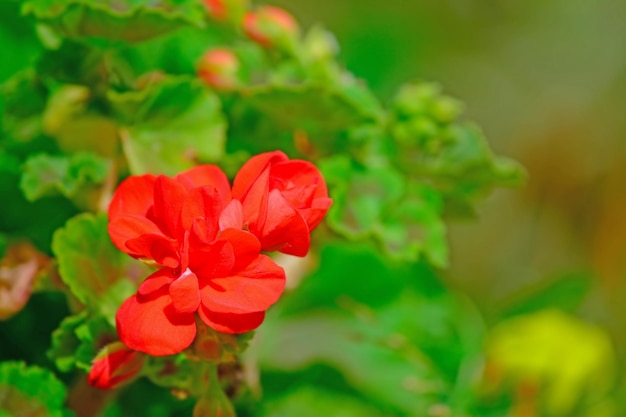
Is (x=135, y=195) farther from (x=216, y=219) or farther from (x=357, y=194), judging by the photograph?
(x=357, y=194)

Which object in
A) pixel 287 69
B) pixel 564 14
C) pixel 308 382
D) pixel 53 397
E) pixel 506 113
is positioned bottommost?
pixel 53 397

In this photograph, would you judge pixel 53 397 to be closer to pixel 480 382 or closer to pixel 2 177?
pixel 2 177

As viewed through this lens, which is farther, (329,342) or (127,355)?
(329,342)

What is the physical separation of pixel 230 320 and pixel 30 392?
151 mm

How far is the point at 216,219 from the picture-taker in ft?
1.14

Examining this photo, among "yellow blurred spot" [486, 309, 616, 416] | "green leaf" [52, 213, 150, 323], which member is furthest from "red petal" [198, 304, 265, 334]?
"yellow blurred spot" [486, 309, 616, 416]

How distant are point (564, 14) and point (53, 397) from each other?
117 cm

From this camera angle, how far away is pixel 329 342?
0.62 m

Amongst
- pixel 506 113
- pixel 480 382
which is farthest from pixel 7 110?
pixel 506 113

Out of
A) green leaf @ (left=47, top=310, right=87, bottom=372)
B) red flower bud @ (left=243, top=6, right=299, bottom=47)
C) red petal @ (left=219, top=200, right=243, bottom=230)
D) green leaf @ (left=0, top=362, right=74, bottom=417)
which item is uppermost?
red flower bud @ (left=243, top=6, right=299, bottom=47)

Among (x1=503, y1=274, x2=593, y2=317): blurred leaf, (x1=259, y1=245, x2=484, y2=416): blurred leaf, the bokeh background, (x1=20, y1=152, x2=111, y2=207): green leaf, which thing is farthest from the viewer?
the bokeh background

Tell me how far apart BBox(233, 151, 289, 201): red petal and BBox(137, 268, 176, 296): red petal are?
0.04m

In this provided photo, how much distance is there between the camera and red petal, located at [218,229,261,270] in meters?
0.34

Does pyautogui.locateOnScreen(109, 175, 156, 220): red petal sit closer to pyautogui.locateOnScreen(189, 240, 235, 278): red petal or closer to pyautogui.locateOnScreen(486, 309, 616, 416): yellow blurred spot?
pyautogui.locateOnScreen(189, 240, 235, 278): red petal
